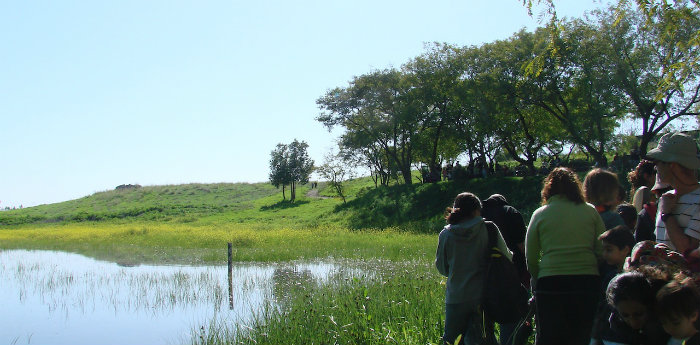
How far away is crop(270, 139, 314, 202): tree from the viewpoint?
5806 centimetres

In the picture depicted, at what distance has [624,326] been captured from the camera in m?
3.13

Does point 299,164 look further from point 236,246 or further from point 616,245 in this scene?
point 616,245

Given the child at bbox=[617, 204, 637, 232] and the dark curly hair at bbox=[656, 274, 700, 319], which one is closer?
the dark curly hair at bbox=[656, 274, 700, 319]

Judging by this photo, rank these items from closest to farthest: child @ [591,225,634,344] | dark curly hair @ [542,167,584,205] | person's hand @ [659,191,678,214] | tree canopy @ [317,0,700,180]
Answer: person's hand @ [659,191,678,214] → child @ [591,225,634,344] → dark curly hair @ [542,167,584,205] → tree canopy @ [317,0,700,180]

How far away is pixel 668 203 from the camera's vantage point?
355cm

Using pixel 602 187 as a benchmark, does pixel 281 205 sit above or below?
below

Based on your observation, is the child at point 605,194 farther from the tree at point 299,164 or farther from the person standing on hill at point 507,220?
the tree at point 299,164

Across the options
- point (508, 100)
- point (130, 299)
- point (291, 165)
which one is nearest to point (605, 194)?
point (130, 299)

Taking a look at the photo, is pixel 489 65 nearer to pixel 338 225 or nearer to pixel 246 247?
pixel 338 225

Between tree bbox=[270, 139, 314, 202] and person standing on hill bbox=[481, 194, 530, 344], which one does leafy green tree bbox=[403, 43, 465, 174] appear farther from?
person standing on hill bbox=[481, 194, 530, 344]

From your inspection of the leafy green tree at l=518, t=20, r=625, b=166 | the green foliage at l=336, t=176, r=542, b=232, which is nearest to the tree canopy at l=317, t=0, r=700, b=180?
the leafy green tree at l=518, t=20, r=625, b=166

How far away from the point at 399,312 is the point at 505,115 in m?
27.5

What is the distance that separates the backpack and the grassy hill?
78.9 ft

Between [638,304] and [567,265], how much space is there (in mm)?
1401
